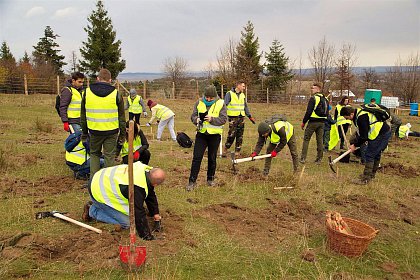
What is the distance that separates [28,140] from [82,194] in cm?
586

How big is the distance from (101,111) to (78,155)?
5.81 feet

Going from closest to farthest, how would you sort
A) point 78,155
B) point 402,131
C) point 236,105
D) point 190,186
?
1. point 190,186
2. point 78,155
3. point 236,105
4. point 402,131

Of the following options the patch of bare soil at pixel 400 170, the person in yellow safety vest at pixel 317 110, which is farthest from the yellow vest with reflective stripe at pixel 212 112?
the patch of bare soil at pixel 400 170

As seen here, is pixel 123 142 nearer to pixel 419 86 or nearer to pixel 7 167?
pixel 7 167

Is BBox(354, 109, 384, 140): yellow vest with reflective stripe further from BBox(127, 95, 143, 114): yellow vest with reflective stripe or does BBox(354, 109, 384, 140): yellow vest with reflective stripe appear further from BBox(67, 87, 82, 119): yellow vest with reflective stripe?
BBox(127, 95, 143, 114): yellow vest with reflective stripe

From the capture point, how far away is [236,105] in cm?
893

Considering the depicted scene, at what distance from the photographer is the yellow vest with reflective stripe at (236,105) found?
8906 millimetres

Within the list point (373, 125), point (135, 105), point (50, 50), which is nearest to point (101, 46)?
point (50, 50)

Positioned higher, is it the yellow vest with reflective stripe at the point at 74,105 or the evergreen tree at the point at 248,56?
the evergreen tree at the point at 248,56

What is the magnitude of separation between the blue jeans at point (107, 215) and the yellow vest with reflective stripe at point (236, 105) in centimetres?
524

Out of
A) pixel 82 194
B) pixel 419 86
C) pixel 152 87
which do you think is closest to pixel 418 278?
pixel 82 194

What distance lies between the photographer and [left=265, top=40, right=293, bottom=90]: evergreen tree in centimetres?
3359

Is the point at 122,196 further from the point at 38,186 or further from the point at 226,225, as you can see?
the point at 38,186

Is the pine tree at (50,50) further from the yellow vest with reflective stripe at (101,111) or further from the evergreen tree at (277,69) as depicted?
the yellow vest with reflective stripe at (101,111)
